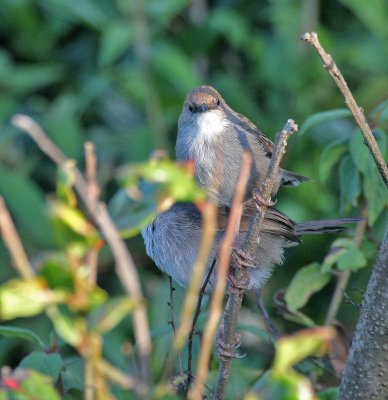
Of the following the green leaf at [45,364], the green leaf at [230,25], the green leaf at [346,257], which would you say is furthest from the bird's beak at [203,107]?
the green leaf at [230,25]

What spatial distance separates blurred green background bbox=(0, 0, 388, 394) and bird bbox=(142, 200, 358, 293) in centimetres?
155

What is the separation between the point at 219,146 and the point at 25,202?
209 centimetres

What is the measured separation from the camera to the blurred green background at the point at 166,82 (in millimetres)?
4703

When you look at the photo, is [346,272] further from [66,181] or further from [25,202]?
[25,202]

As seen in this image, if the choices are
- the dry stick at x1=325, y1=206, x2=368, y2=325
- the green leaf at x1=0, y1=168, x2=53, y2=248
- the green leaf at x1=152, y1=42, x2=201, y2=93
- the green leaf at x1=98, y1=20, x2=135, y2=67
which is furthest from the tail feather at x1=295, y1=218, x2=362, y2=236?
A: the green leaf at x1=98, y1=20, x2=135, y2=67

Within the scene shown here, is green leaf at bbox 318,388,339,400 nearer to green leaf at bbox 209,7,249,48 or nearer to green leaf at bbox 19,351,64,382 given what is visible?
green leaf at bbox 19,351,64,382

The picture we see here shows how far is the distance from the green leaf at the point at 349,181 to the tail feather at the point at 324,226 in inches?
8.9

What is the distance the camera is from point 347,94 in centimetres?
170

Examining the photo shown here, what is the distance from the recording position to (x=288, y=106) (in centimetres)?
501

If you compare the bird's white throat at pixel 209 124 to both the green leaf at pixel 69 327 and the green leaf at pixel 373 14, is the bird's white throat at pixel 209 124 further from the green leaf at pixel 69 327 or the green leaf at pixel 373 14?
the green leaf at pixel 373 14

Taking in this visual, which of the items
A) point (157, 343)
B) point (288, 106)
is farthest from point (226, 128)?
point (288, 106)

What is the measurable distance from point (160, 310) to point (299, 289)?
210 cm

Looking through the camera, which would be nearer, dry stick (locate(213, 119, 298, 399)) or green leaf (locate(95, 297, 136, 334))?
green leaf (locate(95, 297, 136, 334))

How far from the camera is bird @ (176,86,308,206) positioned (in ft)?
8.84
